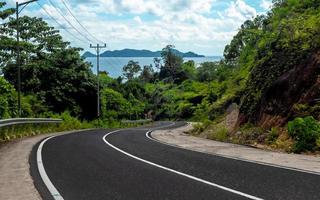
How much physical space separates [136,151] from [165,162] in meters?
3.63

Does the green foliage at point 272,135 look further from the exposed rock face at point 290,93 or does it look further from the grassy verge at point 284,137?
the exposed rock face at point 290,93

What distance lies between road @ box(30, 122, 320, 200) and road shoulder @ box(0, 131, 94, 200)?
0.65 feet

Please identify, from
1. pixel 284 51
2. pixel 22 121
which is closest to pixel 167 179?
pixel 284 51

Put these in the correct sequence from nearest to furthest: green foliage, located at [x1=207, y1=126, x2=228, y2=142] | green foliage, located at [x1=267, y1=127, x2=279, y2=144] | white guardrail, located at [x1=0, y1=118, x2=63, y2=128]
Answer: green foliage, located at [x1=267, y1=127, x2=279, y2=144]
white guardrail, located at [x1=0, y1=118, x2=63, y2=128]
green foliage, located at [x1=207, y1=126, x2=228, y2=142]

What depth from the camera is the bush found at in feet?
52.5

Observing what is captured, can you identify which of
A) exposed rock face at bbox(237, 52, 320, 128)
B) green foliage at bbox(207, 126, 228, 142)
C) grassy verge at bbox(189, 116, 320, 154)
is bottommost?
green foliage at bbox(207, 126, 228, 142)

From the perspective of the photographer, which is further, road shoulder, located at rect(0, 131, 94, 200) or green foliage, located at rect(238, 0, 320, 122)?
green foliage, located at rect(238, 0, 320, 122)

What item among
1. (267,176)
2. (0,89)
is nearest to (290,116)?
(267,176)

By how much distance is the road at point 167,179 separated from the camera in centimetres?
848

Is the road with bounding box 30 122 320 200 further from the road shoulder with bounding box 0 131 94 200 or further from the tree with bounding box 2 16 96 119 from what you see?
the tree with bounding box 2 16 96 119

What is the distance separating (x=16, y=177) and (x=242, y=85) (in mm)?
24105

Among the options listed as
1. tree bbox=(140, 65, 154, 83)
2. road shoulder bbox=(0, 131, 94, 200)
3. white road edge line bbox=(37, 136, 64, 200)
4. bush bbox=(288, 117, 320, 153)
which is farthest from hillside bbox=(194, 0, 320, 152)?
tree bbox=(140, 65, 154, 83)

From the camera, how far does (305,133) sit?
1609cm

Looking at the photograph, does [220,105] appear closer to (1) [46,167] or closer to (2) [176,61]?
(1) [46,167]
